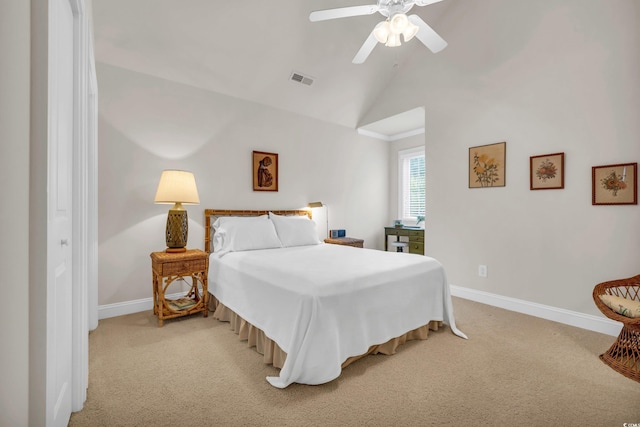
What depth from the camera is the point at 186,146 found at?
11.3 feet

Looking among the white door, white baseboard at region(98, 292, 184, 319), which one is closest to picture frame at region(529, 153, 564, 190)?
the white door

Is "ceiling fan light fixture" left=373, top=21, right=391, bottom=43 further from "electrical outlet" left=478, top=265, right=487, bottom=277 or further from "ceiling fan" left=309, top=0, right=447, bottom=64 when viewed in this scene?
"electrical outlet" left=478, top=265, right=487, bottom=277

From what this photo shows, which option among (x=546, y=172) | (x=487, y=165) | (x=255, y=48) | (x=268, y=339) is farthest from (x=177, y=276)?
(x=546, y=172)

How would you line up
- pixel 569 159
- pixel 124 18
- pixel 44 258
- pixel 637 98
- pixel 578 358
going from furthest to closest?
pixel 569 159 < pixel 124 18 < pixel 637 98 < pixel 578 358 < pixel 44 258

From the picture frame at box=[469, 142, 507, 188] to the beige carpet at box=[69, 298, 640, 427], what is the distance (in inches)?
66.7

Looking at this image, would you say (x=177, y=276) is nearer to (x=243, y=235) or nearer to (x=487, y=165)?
(x=243, y=235)

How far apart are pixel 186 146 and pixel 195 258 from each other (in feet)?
4.48

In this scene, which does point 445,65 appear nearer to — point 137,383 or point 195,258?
point 195,258

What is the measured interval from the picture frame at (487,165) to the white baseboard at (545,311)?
4.28 ft

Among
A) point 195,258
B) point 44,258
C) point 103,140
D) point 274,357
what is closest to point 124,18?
point 103,140

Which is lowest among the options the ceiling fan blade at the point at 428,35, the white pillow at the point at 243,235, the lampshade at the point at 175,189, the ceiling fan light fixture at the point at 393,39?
the white pillow at the point at 243,235

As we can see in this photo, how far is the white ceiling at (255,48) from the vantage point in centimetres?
281

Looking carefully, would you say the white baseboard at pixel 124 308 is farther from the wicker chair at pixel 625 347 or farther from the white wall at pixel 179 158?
the wicker chair at pixel 625 347

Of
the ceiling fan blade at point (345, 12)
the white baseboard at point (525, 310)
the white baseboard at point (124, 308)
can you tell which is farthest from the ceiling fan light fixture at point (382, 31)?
the white baseboard at point (124, 308)
